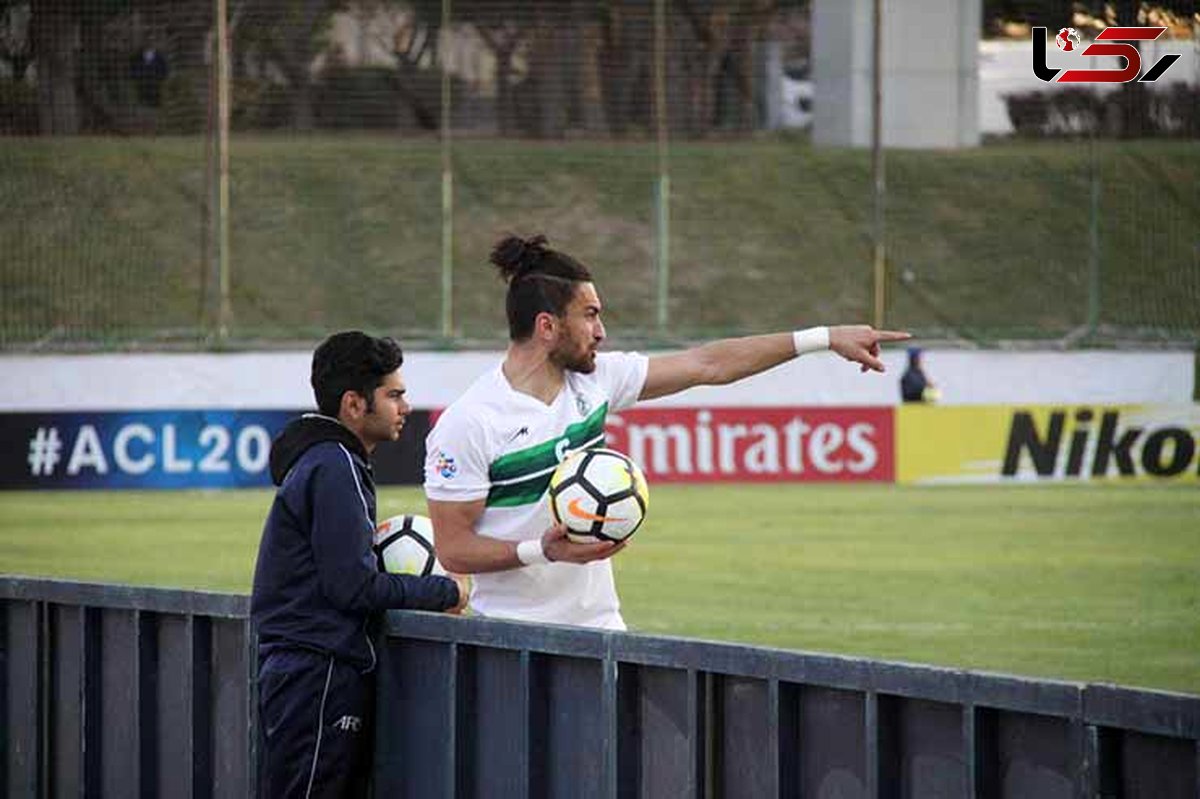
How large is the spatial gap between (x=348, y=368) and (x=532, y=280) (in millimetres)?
664

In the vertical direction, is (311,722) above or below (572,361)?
below

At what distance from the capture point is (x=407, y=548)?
283 inches

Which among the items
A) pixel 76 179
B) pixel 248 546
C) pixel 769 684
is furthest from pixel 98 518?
pixel 769 684

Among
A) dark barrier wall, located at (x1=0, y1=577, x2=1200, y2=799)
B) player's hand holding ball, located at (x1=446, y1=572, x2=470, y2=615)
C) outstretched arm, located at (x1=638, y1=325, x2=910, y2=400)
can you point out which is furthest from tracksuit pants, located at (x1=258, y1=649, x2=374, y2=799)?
outstretched arm, located at (x1=638, y1=325, x2=910, y2=400)

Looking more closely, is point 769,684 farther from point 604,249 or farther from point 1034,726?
point 604,249

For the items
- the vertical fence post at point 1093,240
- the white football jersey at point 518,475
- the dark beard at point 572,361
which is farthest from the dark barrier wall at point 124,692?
the vertical fence post at point 1093,240

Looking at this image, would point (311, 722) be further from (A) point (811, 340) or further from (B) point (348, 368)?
(A) point (811, 340)

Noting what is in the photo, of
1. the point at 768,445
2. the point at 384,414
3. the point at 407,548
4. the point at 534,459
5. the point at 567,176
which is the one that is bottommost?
the point at 768,445

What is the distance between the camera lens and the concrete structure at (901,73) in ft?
133

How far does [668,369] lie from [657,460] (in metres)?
21.5

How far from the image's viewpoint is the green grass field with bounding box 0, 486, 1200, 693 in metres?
15.1

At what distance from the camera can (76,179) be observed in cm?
3375

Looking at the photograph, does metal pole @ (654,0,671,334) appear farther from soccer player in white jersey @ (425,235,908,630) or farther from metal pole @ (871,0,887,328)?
soccer player in white jersey @ (425,235,908,630)

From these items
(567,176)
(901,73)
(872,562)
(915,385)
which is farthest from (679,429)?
(901,73)
